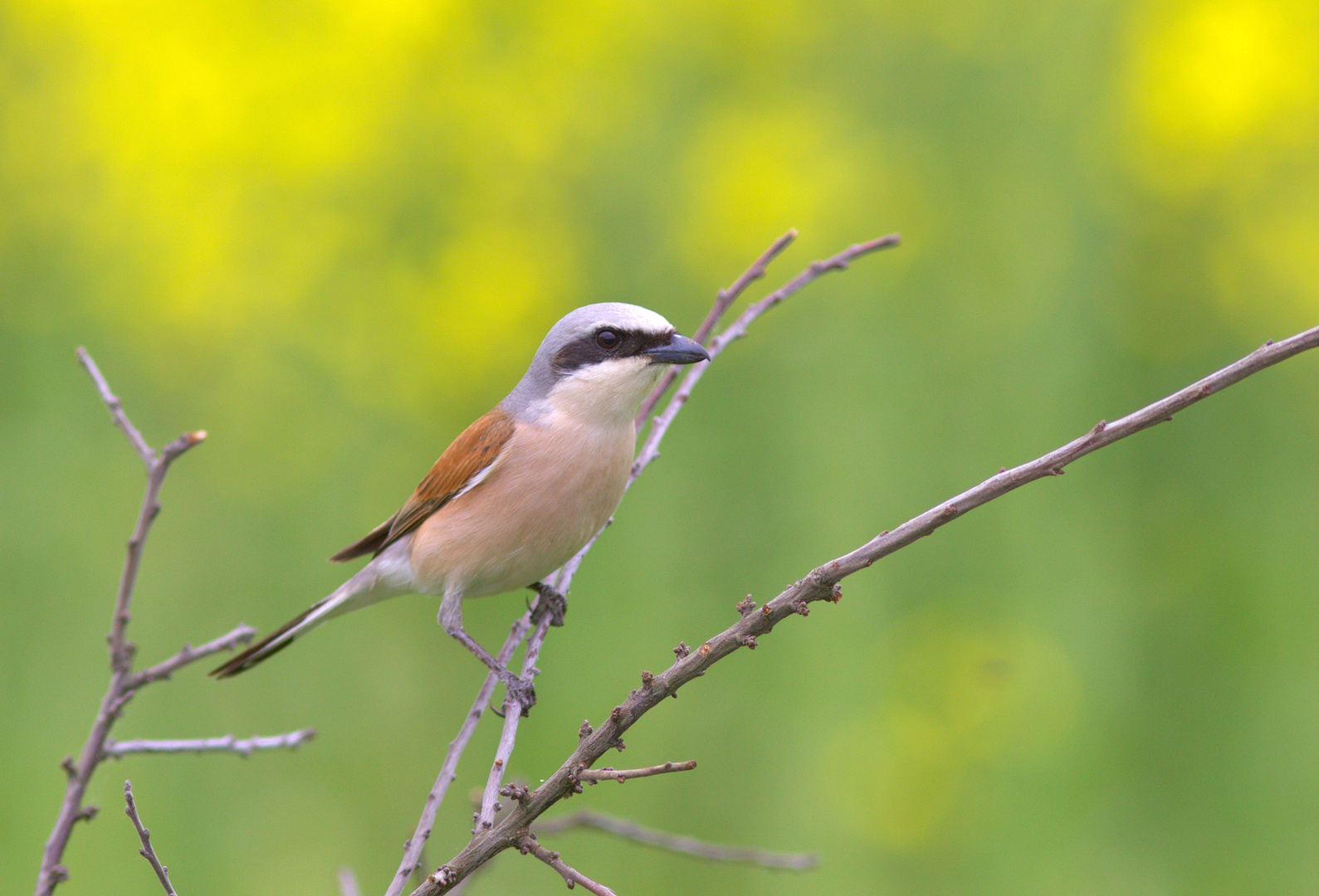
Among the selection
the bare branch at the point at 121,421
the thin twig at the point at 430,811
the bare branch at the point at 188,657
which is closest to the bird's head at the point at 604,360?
the thin twig at the point at 430,811

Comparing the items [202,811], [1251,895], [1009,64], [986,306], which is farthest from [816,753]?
[1009,64]

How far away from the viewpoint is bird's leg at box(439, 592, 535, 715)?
1.95 meters

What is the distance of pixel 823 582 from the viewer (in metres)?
1.13

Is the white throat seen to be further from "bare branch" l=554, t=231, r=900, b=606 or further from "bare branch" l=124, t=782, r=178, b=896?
"bare branch" l=124, t=782, r=178, b=896

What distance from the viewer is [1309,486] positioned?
13.7 feet

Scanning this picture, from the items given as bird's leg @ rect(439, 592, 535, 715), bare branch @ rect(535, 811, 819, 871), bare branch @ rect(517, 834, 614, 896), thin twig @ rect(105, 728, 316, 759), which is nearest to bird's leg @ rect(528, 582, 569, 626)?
bird's leg @ rect(439, 592, 535, 715)

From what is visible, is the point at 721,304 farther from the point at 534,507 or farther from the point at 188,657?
the point at 188,657

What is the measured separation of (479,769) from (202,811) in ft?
3.59

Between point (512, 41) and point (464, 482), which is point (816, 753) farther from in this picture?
point (512, 41)

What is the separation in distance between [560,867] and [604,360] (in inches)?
52.8

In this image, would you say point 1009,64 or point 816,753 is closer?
A: point 816,753

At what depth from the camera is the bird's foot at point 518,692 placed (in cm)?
191

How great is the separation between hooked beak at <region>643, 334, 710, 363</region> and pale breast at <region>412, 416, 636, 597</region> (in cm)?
19

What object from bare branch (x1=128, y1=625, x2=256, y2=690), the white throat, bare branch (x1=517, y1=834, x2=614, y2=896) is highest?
bare branch (x1=128, y1=625, x2=256, y2=690)
